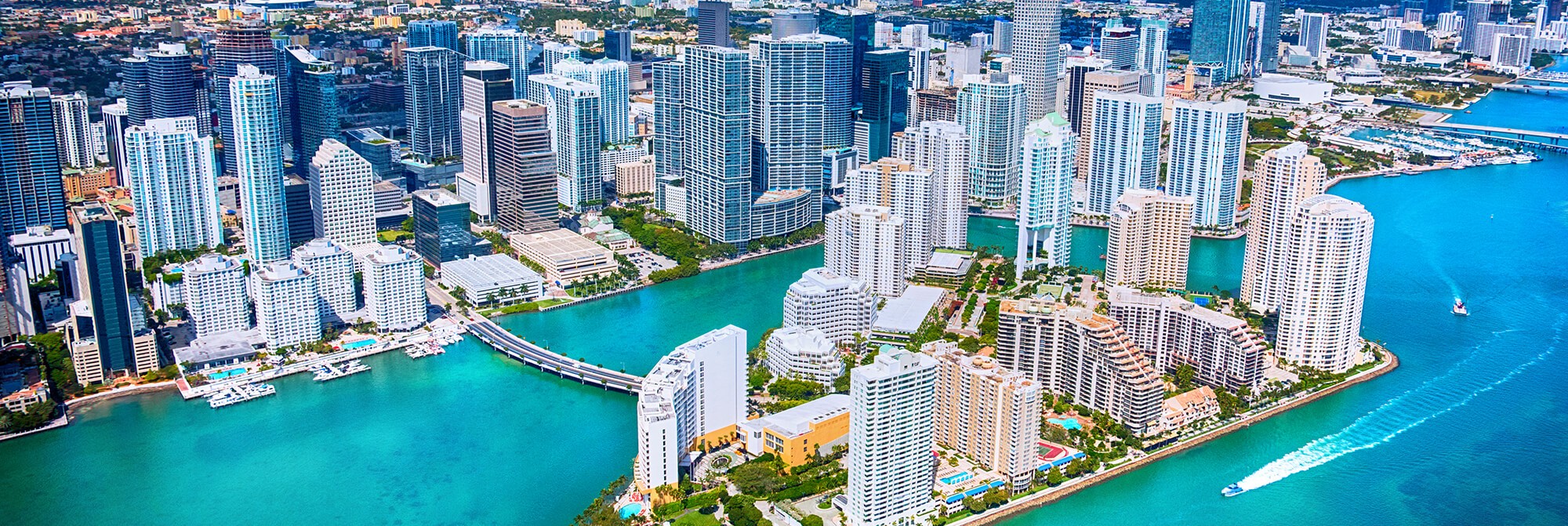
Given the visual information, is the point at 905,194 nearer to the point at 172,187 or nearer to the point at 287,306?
the point at 287,306

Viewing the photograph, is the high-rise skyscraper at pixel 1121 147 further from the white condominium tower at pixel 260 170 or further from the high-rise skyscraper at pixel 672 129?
the white condominium tower at pixel 260 170

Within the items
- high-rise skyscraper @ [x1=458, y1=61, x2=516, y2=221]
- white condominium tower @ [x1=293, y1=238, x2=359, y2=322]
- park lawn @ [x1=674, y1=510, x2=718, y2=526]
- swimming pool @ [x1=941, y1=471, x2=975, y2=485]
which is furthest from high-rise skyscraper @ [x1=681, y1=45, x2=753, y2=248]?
park lawn @ [x1=674, y1=510, x2=718, y2=526]

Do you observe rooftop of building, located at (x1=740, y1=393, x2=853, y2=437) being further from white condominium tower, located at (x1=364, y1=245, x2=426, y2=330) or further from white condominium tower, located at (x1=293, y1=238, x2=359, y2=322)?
white condominium tower, located at (x1=293, y1=238, x2=359, y2=322)

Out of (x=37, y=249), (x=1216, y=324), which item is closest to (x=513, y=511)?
(x=1216, y=324)

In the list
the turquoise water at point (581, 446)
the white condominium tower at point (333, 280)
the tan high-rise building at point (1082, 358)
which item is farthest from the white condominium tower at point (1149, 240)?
the white condominium tower at point (333, 280)

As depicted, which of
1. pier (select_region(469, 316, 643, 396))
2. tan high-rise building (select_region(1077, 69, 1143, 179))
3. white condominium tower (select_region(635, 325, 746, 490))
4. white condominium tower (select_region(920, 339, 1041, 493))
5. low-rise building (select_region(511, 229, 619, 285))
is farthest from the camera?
tan high-rise building (select_region(1077, 69, 1143, 179))

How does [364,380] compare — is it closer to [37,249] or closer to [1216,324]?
[37,249]

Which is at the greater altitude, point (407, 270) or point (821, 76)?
point (821, 76)
